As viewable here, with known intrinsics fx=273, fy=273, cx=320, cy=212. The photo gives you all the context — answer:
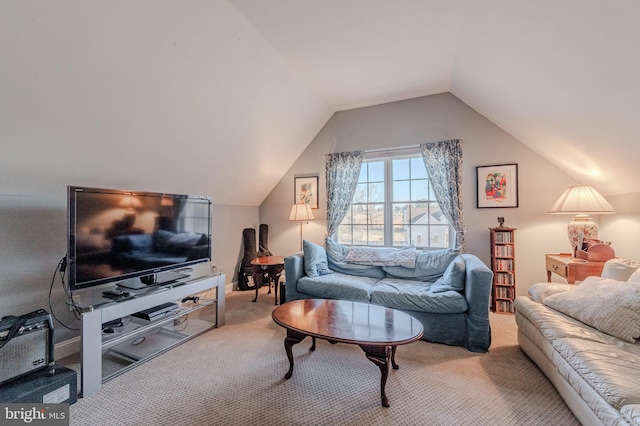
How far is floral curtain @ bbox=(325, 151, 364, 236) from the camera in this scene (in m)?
4.23

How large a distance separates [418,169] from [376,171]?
2.04ft

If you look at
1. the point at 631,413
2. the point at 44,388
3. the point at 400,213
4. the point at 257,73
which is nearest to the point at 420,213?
the point at 400,213

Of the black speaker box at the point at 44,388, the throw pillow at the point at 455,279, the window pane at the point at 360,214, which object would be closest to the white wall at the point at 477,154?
the window pane at the point at 360,214

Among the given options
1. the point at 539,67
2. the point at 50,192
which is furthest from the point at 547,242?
the point at 50,192

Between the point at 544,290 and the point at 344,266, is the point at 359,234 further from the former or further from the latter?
the point at 544,290

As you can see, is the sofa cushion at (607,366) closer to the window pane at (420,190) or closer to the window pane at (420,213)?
the window pane at (420,213)

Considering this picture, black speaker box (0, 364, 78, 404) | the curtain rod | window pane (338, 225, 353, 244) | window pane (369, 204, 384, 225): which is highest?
the curtain rod

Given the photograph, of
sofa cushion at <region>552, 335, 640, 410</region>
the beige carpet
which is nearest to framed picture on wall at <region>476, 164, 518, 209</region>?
the beige carpet

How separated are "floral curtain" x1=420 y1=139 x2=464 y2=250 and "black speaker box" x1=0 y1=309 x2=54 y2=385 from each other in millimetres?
4069

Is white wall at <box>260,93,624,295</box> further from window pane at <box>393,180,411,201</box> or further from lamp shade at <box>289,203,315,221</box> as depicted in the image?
window pane at <box>393,180,411,201</box>

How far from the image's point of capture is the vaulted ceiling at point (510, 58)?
5.24 ft

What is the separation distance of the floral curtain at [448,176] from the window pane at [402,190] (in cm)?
38

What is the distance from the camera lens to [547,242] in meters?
3.41

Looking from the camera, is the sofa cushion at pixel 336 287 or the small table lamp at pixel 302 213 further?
the small table lamp at pixel 302 213
